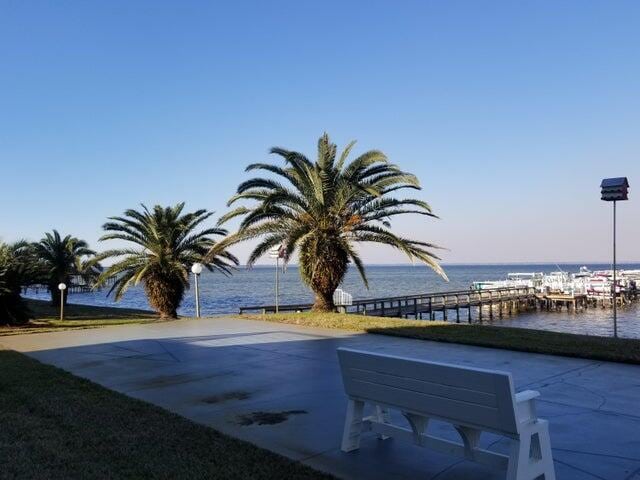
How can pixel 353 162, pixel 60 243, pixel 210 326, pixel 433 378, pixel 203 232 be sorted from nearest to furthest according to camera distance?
1. pixel 433 378
2. pixel 210 326
3. pixel 353 162
4. pixel 203 232
5. pixel 60 243

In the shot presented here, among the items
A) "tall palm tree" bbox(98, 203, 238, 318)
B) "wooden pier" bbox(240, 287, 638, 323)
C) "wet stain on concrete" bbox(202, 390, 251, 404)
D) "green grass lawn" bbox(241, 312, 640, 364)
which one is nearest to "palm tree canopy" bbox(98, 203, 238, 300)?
"tall palm tree" bbox(98, 203, 238, 318)

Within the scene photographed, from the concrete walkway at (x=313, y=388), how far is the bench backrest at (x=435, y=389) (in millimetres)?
545

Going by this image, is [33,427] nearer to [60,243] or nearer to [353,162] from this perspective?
[353,162]

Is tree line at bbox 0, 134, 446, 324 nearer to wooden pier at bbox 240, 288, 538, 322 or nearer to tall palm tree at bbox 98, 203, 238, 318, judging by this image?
tall palm tree at bbox 98, 203, 238, 318

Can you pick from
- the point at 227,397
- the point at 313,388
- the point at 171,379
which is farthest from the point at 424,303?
the point at 227,397

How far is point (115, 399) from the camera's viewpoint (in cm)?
634

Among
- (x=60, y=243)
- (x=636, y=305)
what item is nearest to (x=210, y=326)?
(x=60, y=243)

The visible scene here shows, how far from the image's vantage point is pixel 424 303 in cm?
3525

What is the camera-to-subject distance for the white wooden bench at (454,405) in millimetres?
3576

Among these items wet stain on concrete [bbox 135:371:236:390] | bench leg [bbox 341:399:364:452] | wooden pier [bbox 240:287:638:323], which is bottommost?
wooden pier [bbox 240:287:638:323]

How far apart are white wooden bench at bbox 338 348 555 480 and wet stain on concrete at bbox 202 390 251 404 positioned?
230cm

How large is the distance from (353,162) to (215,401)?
11.1 metres

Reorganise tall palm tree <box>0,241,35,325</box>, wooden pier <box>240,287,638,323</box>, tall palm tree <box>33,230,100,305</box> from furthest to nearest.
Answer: wooden pier <box>240,287,638,323</box>
tall palm tree <box>33,230,100,305</box>
tall palm tree <box>0,241,35,325</box>

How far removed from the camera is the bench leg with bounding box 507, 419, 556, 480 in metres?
3.55
